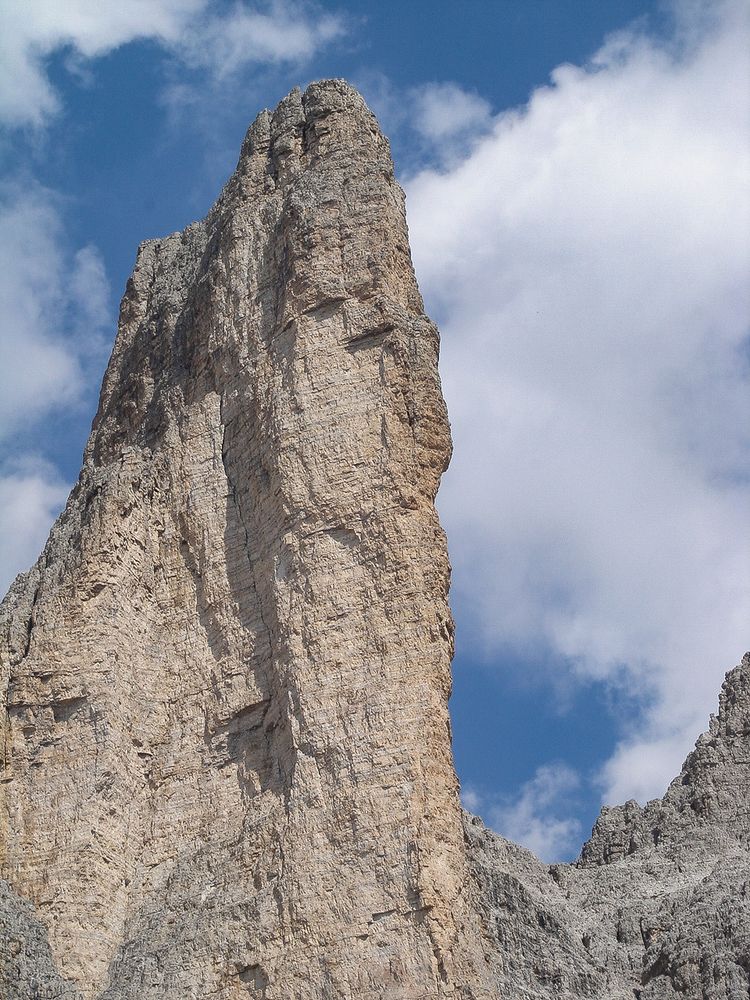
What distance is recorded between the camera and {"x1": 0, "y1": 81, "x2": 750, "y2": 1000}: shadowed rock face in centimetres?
2870

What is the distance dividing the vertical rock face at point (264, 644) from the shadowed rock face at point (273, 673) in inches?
1.8

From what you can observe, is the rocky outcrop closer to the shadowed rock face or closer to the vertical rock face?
the shadowed rock face

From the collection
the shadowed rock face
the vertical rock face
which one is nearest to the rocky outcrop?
the shadowed rock face

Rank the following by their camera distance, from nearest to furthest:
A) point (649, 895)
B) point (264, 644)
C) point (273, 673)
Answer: point (273, 673), point (264, 644), point (649, 895)

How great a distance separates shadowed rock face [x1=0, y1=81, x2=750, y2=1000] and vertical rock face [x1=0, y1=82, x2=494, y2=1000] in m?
0.05

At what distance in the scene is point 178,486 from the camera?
3434 centimetres

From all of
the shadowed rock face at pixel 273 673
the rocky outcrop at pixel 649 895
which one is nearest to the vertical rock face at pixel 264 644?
the shadowed rock face at pixel 273 673

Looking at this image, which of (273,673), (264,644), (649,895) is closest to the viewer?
(273,673)

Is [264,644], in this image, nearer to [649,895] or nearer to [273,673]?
[273,673]

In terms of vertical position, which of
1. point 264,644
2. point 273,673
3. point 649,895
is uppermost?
point 264,644

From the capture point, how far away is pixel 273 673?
31391 mm

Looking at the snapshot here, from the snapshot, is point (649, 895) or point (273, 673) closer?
point (273, 673)

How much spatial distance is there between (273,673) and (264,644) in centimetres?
70

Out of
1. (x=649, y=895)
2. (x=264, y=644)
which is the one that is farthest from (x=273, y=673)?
(x=649, y=895)
